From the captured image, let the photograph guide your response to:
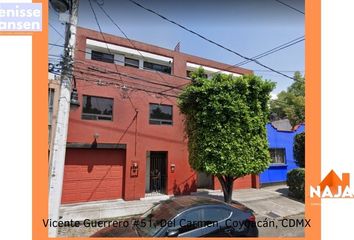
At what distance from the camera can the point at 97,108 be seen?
10.9 metres

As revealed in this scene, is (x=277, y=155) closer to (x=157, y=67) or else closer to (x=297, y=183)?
(x=297, y=183)

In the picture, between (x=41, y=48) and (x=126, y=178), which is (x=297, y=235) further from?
(x=41, y=48)

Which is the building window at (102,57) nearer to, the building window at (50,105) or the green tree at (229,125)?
the building window at (50,105)

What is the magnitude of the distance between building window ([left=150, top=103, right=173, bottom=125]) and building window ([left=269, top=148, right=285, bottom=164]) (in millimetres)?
7448

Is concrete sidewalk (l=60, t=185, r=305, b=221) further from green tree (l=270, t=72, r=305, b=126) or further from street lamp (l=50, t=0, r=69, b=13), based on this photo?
green tree (l=270, t=72, r=305, b=126)

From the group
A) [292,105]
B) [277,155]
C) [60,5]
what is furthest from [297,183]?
[292,105]

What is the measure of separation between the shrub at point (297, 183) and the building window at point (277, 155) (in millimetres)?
2993

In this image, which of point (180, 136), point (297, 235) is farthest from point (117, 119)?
point (297, 235)

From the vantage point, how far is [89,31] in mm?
11102

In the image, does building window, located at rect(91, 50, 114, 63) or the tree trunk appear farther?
building window, located at rect(91, 50, 114, 63)

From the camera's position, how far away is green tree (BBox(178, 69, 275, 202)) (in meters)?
8.47

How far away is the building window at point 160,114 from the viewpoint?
40.2 feet
